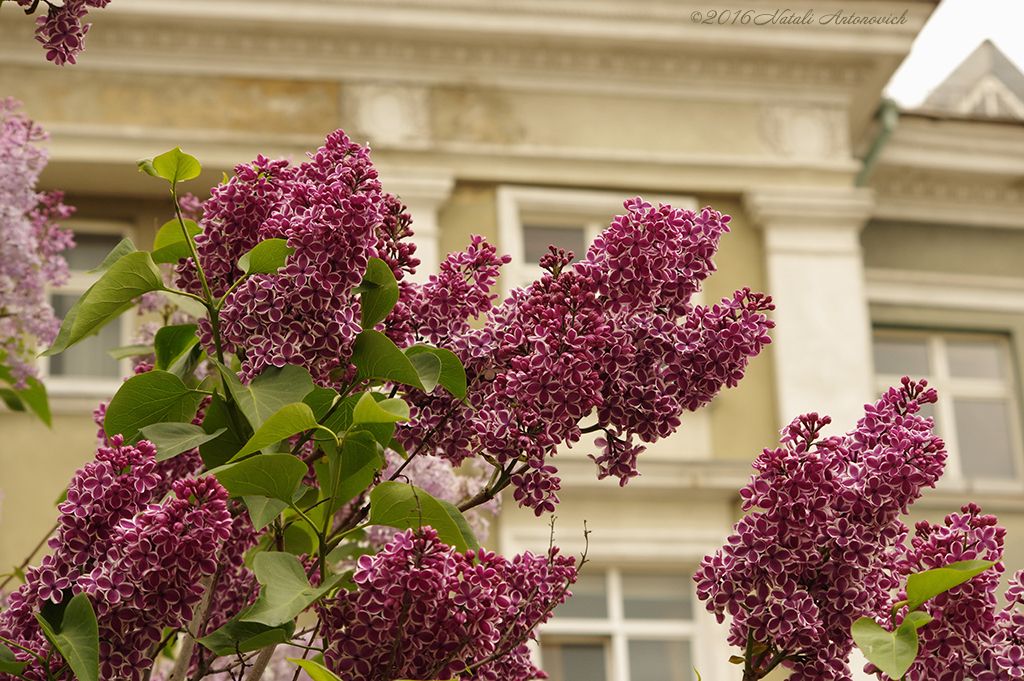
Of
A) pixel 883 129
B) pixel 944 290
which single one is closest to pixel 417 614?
pixel 883 129

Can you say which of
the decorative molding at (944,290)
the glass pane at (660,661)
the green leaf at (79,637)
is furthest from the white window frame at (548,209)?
the green leaf at (79,637)

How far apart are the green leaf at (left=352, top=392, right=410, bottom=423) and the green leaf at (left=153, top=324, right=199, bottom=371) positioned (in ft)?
1.83

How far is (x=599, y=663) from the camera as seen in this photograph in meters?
7.96

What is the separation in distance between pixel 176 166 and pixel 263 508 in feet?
1.80

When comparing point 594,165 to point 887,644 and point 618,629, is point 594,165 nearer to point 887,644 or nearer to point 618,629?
point 618,629

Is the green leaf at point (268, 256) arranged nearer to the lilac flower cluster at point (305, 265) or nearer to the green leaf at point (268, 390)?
the lilac flower cluster at point (305, 265)

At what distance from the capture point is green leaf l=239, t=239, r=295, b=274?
6.29 ft

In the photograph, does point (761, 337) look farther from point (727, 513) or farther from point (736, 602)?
point (727, 513)

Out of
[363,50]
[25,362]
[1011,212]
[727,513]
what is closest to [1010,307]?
[1011,212]

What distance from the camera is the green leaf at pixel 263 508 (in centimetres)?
181

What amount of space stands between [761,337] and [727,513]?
21.2 feet

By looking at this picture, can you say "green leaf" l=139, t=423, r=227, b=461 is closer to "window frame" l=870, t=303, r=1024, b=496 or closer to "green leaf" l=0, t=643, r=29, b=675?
"green leaf" l=0, t=643, r=29, b=675

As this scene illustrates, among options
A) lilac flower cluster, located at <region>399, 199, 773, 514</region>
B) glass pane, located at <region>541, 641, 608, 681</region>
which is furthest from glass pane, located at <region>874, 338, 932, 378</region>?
lilac flower cluster, located at <region>399, 199, 773, 514</region>

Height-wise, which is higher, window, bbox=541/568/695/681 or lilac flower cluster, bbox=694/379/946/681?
lilac flower cluster, bbox=694/379/946/681
